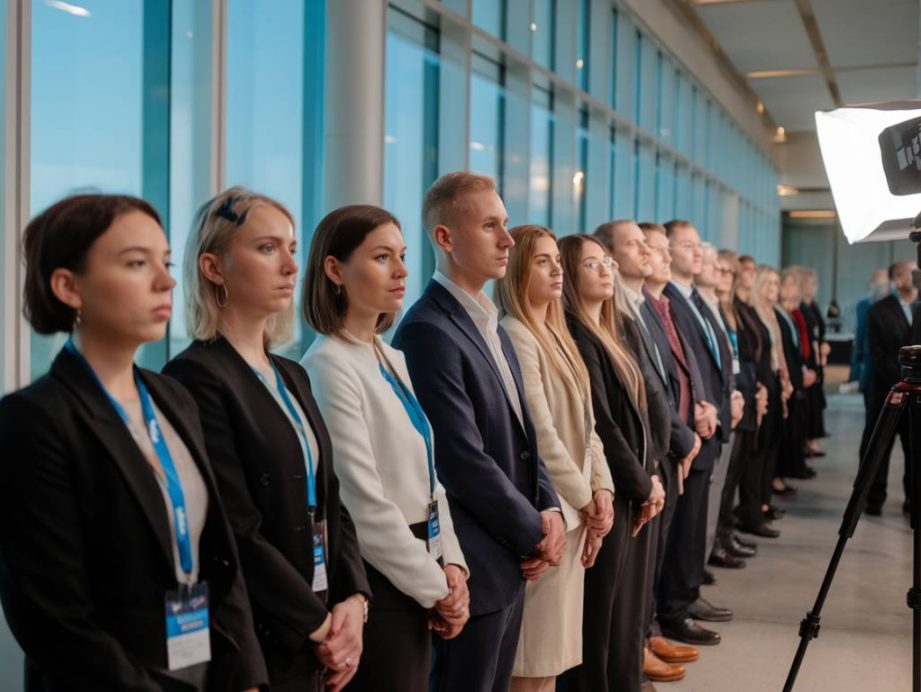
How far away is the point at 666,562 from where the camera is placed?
4.44 m

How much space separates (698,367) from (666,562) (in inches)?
35.0

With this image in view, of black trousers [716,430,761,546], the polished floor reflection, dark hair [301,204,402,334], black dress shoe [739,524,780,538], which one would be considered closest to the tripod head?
dark hair [301,204,402,334]

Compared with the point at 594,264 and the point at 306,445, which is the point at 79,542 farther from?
the point at 594,264

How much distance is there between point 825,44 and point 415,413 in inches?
436

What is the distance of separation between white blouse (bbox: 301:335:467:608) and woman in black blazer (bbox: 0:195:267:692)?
483 mm

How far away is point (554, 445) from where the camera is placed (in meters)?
2.84

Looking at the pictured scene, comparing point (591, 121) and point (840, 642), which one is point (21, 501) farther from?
point (591, 121)

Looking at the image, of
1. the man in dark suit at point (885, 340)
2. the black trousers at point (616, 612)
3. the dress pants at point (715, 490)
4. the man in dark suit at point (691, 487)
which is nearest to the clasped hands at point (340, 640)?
the black trousers at point (616, 612)

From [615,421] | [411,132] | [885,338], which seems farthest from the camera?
[885,338]

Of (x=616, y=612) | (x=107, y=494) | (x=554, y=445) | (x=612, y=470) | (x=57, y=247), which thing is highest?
(x=57, y=247)

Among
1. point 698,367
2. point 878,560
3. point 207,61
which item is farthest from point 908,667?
point 207,61

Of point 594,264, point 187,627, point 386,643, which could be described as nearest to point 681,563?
point 594,264

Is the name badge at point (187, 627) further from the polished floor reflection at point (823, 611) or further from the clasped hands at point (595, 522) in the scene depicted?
the polished floor reflection at point (823, 611)

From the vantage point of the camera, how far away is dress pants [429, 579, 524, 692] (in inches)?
94.3
